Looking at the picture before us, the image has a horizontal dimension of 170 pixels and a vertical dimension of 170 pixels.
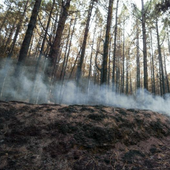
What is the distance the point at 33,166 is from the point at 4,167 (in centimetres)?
28

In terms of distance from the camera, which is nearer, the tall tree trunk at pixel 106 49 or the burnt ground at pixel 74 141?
the burnt ground at pixel 74 141

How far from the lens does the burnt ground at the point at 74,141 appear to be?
143 centimetres

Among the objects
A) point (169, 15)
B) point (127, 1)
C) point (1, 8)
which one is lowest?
point (169, 15)

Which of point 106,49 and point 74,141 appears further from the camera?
point 106,49

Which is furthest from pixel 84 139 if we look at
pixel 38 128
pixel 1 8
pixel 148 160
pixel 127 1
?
pixel 1 8

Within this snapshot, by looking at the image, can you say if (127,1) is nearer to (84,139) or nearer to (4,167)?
(84,139)

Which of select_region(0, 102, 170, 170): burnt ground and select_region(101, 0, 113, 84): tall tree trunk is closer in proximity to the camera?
select_region(0, 102, 170, 170): burnt ground

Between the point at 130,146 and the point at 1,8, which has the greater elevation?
the point at 1,8

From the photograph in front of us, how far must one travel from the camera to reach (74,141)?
181 centimetres

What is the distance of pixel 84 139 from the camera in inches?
74.4

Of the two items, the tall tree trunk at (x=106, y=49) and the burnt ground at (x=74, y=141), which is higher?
the tall tree trunk at (x=106, y=49)

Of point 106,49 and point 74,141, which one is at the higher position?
point 106,49

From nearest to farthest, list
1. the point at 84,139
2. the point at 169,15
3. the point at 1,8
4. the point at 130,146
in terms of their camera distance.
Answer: the point at 84,139 → the point at 130,146 → the point at 169,15 → the point at 1,8

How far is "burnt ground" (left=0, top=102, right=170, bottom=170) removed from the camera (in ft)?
4.71
